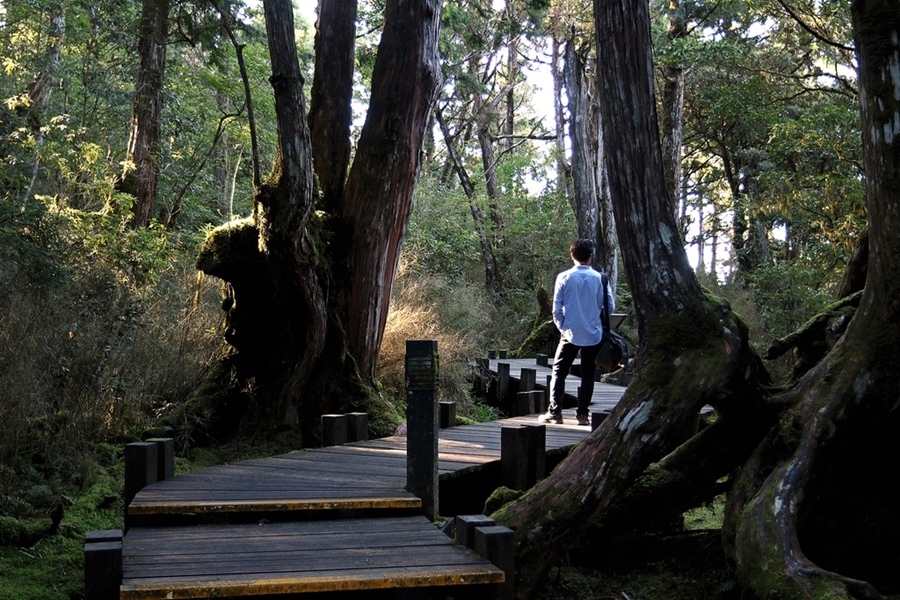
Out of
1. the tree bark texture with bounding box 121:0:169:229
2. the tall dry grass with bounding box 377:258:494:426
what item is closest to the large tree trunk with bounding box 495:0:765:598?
the tall dry grass with bounding box 377:258:494:426

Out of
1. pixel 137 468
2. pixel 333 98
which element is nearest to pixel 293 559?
pixel 137 468

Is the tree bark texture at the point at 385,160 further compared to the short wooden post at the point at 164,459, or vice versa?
the tree bark texture at the point at 385,160

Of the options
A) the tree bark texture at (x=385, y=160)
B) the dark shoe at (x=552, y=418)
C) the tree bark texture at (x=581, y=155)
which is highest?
the tree bark texture at (x=581, y=155)

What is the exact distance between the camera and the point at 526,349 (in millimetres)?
20219

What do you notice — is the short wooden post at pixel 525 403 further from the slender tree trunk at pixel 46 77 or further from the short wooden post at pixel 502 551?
the slender tree trunk at pixel 46 77

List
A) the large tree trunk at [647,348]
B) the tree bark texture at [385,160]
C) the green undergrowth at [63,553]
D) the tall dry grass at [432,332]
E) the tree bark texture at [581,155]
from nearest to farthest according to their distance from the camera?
the green undergrowth at [63,553], the large tree trunk at [647,348], the tree bark texture at [385,160], the tall dry grass at [432,332], the tree bark texture at [581,155]

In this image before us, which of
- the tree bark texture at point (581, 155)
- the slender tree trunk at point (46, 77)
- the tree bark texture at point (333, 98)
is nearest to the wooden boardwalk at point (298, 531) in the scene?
the tree bark texture at point (333, 98)

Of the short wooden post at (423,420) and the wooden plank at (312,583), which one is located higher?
the short wooden post at (423,420)

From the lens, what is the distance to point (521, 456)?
674 centimetres

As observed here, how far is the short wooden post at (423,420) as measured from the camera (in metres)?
5.27

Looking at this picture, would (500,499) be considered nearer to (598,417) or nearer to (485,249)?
(598,417)

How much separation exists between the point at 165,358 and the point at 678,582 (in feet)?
19.4

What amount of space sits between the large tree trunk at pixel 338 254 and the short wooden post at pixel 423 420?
3.67m

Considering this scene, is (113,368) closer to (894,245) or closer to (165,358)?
(165,358)
